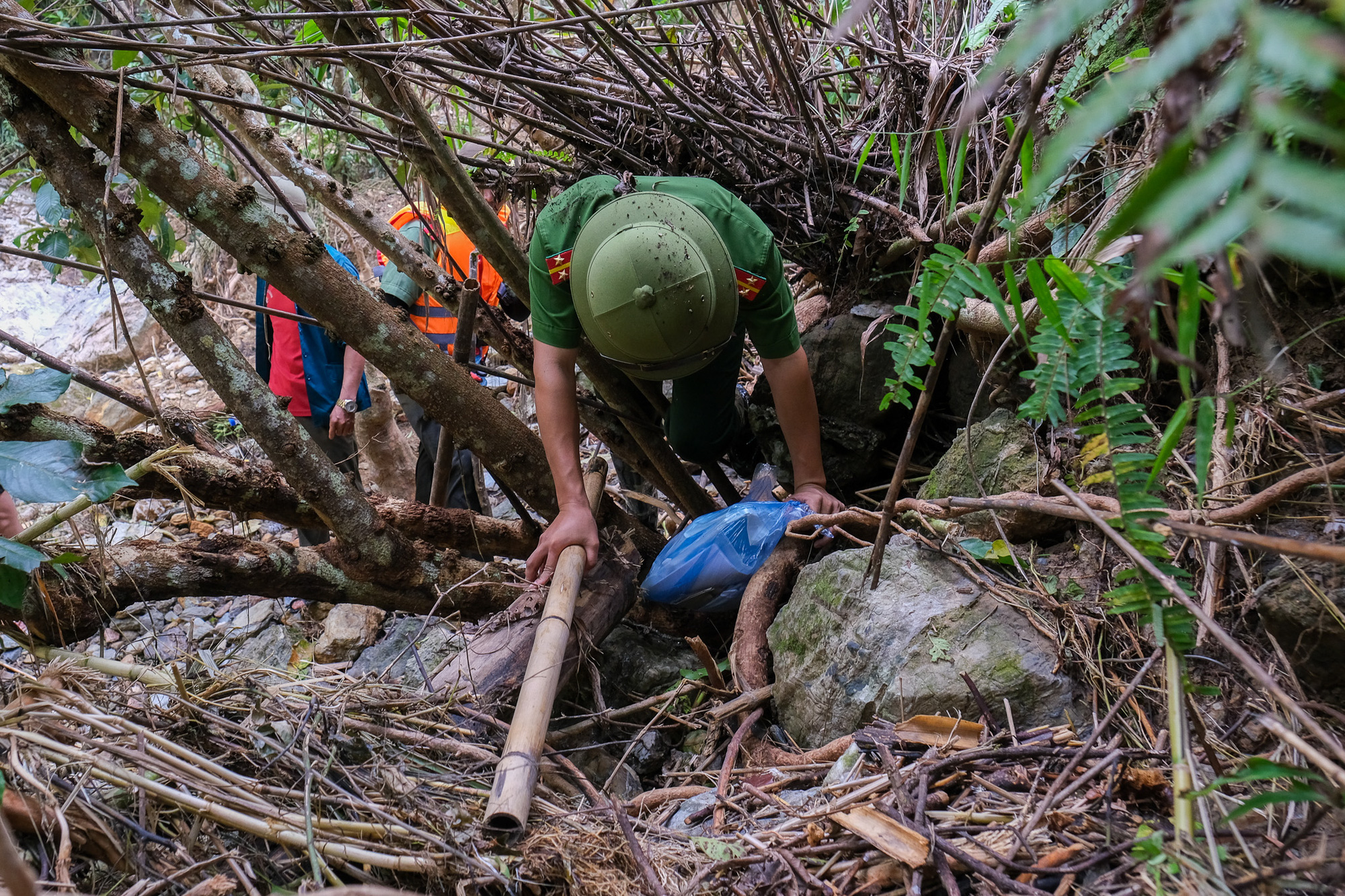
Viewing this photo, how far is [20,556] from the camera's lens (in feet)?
4.71

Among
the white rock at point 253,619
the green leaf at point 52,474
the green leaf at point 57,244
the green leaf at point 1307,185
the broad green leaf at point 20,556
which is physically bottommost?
the white rock at point 253,619

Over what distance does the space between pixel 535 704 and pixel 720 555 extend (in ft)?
2.81

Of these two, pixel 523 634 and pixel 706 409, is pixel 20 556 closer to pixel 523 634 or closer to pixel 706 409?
pixel 523 634

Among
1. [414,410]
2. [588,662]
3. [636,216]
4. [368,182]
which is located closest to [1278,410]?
[636,216]

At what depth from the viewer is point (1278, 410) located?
5.28ft

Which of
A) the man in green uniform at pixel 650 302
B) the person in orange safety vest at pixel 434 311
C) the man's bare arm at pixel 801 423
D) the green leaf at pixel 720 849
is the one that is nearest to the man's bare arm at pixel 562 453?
the man in green uniform at pixel 650 302

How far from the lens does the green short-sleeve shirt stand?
97.0 inches

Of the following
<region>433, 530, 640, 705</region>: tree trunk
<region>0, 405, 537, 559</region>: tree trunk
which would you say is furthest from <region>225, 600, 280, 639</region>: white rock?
<region>433, 530, 640, 705</region>: tree trunk

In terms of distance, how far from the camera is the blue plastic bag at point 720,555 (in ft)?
8.19

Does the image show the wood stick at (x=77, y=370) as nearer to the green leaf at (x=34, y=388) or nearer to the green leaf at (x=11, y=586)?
the green leaf at (x=34, y=388)

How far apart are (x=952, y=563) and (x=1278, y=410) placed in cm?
76

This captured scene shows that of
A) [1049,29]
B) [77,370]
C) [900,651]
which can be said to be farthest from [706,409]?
[1049,29]

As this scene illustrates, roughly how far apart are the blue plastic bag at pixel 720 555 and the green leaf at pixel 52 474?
1.54 m

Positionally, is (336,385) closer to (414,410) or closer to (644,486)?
(414,410)
